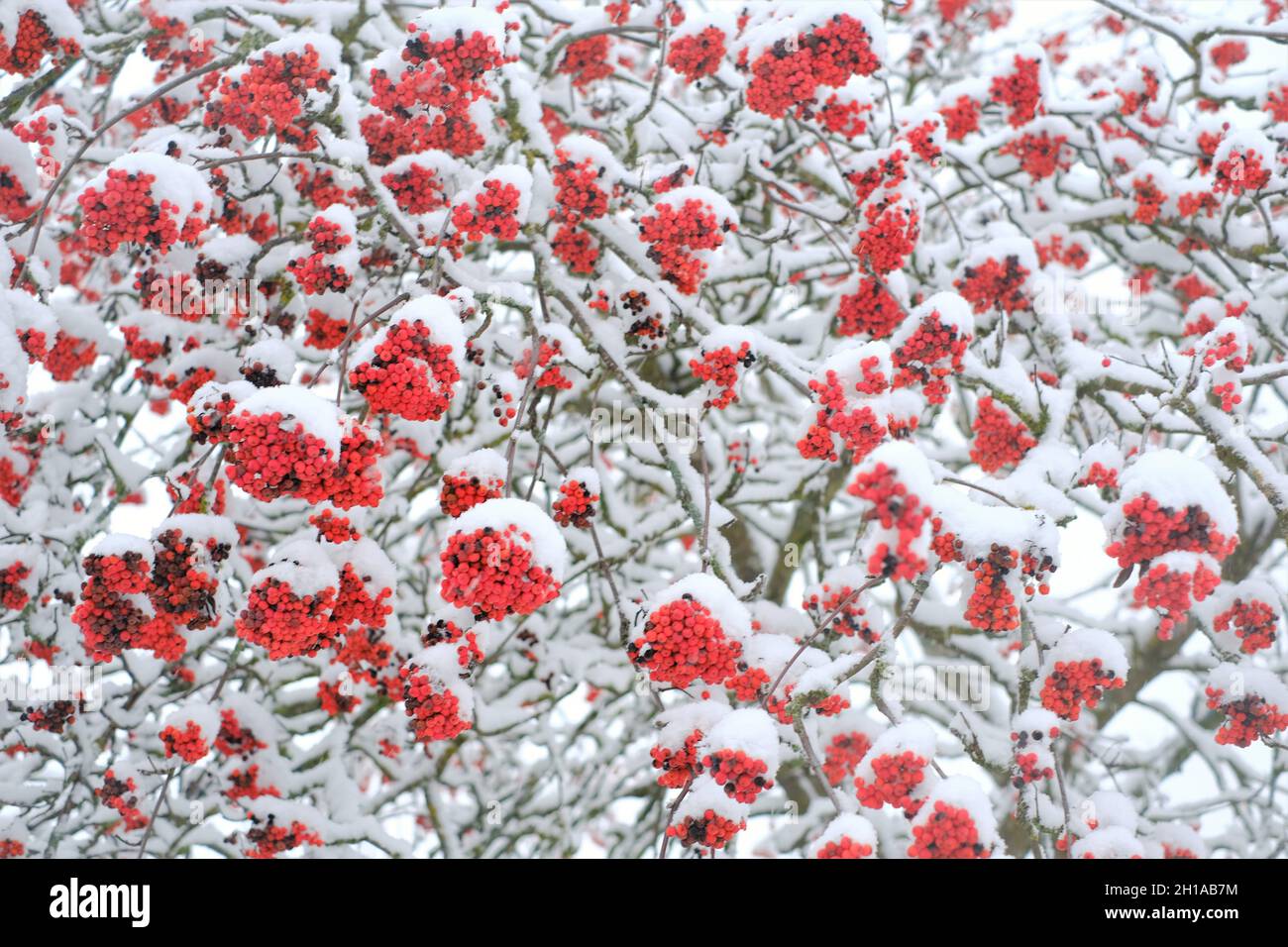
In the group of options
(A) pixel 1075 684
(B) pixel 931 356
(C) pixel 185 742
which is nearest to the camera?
(A) pixel 1075 684

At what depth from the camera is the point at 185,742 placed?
11.1ft

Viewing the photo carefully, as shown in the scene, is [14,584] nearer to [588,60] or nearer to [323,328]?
[323,328]

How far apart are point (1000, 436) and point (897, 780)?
1.79m

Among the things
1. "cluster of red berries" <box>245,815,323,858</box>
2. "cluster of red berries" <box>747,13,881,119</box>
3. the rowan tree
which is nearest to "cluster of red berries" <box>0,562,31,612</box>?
the rowan tree

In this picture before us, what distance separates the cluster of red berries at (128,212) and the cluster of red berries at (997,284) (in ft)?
9.67

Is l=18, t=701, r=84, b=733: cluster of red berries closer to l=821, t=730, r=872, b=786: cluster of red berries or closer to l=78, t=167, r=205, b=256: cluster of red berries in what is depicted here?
l=78, t=167, r=205, b=256: cluster of red berries

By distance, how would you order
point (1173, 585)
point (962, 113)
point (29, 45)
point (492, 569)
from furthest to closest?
1. point (962, 113)
2. point (29, 45)
3. point (1173, 585)
4. point (492, 569)

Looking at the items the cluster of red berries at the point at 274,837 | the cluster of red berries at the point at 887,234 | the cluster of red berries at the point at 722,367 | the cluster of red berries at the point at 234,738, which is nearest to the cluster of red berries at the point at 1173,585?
the cluster of red berries at the point at 722,367

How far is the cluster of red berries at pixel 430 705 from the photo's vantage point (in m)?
2.84

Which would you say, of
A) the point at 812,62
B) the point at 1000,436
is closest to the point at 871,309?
the point at 1000,436

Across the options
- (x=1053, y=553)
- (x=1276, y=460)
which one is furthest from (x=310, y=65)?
(x=1276, y=460)

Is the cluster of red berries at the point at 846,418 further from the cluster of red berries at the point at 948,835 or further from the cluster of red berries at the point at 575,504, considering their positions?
the cluster of red berries at the point at 948,835

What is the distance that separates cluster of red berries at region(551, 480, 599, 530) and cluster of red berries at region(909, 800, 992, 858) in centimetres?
127

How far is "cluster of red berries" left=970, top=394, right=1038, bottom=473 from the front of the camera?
153 inches
